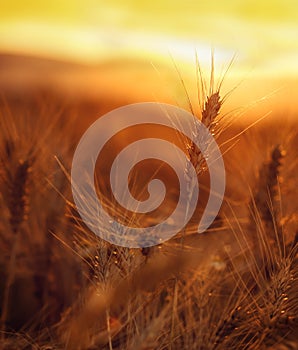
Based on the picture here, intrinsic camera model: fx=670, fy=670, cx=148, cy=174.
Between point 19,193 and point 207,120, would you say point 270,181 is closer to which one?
point 207,120

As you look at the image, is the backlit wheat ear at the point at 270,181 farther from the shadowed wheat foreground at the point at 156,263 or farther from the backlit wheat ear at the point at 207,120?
the backlit wheat ear at the point at 207,120

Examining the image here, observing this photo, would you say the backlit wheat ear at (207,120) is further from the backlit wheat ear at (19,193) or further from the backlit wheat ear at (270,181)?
the backlit wheat ear at (19,193)

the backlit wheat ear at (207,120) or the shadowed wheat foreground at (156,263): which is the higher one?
the backlit wheat ear at (207,120)

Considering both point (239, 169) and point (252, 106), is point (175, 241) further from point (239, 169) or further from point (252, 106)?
point (239, 169)

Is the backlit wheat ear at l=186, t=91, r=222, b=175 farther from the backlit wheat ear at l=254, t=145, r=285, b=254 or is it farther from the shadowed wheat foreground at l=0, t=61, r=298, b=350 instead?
the backlit wheat ear at l=254, t=145, r=285, b=254

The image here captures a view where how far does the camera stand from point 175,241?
1.95 m

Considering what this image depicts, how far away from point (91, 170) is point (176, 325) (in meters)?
0.54

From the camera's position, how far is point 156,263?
165 cm

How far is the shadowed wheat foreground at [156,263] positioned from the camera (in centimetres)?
166

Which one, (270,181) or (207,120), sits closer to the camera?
(207,120)

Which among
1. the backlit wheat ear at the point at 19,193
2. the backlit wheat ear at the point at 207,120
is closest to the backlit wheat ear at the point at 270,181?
the backlit wheat ear at the point at 207,120

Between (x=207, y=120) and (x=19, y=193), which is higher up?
(x=207, y=120)

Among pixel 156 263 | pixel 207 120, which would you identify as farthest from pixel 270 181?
pixel 156 263

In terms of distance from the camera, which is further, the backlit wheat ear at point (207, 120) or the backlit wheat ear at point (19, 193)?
the backlit wheat ear at point (19, 193)
